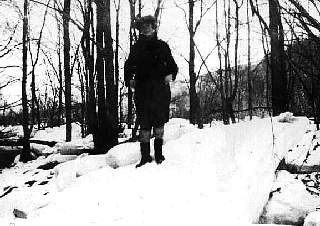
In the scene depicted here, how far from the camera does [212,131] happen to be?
19.6 ft

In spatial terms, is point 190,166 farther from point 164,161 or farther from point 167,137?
point 167,137

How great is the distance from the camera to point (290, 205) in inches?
132

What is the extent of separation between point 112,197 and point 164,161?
106 centimetres

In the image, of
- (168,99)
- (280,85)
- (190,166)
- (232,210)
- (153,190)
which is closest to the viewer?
(232,210)

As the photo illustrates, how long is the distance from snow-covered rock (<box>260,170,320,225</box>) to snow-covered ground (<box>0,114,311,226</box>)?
10 centimetres

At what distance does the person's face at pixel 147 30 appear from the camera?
4.96m

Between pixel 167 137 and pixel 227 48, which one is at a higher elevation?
pixel 227 48

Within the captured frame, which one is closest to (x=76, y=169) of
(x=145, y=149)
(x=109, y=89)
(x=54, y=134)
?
(x=145, y=149)

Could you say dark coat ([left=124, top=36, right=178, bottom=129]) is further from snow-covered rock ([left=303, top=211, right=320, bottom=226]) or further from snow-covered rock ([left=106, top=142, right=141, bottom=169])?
snow-covered rock ([left=303, top=211, right=320, bottom=226])

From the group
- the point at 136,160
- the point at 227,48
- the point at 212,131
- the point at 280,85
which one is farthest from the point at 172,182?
the point at 227,48

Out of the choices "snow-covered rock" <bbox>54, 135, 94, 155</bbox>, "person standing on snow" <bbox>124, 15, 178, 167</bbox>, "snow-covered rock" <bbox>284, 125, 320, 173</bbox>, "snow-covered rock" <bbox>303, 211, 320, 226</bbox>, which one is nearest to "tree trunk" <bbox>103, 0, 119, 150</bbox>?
"snow-covered rock" <bbox>54, 135, 94, 155</bbox>

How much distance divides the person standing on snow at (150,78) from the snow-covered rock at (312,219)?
225 cm

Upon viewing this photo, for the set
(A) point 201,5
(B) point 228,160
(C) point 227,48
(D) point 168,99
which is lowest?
(B) point 228,160

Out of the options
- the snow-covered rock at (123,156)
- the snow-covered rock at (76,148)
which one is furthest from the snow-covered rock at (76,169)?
the snow-covered rock at (76,148)
